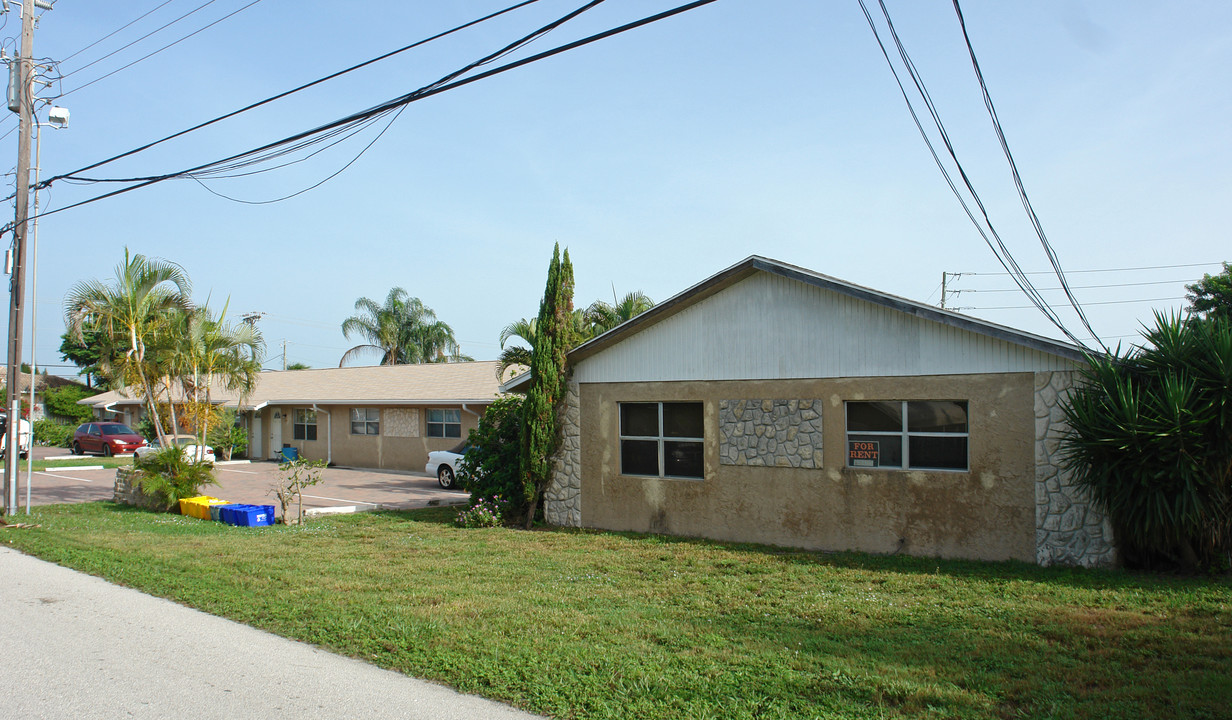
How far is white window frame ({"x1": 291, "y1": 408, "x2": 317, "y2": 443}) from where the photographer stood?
1288 inches

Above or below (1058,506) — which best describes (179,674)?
below

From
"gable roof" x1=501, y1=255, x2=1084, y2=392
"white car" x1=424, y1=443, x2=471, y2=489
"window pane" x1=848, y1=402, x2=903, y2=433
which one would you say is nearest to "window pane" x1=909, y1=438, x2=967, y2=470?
"window pane" x1=848, y1=402, x2=903, y2=433

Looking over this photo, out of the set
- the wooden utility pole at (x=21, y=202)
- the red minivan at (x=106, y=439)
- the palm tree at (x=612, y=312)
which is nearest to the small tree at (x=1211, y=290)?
the palm tree at (x=612, y=312)

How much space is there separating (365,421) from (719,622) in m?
24.4

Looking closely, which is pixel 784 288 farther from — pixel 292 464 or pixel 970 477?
pixel 292 464

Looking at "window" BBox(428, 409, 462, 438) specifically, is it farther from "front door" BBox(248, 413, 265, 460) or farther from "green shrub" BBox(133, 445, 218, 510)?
"front door" BBox(248, 413, 265, 460)

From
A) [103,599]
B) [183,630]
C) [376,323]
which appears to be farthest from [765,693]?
[376,323]

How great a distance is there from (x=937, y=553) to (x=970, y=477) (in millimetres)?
1102

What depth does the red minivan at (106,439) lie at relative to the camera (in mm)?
35875

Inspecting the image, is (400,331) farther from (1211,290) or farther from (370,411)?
(1211,290)

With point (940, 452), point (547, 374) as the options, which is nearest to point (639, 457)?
point (547, 374)

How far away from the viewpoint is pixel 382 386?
101 feet

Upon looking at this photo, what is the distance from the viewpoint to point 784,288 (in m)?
12.2

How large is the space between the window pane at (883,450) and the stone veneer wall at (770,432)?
591 millimetres
